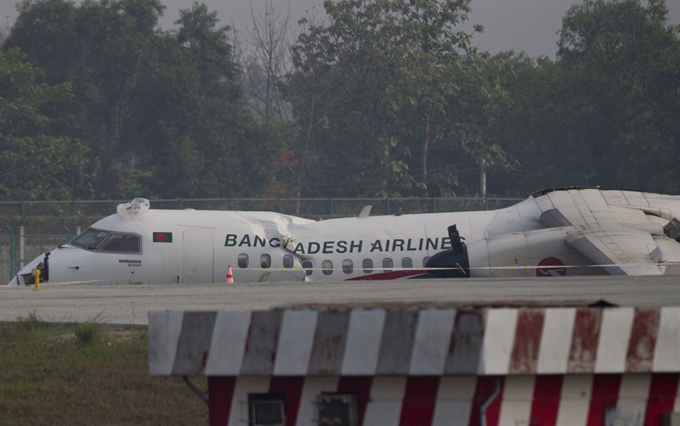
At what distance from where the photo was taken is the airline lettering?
22797mm

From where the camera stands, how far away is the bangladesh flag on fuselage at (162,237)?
23.0 meters

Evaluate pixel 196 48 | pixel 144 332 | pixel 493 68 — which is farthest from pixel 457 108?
pixel 144 332

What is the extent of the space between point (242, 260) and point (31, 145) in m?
35.6

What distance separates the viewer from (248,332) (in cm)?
465

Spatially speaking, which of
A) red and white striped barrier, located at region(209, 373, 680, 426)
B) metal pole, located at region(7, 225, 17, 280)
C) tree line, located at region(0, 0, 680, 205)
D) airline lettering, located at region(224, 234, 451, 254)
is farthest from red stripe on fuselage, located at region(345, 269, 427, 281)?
tree line, located at region(0, 0, 680, 205)

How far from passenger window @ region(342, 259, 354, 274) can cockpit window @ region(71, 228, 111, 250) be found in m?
5.56

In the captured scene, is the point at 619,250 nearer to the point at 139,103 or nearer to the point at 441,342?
the point at 441,342

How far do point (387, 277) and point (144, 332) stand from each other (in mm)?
10667

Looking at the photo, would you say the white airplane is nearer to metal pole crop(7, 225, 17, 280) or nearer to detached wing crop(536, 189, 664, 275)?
detached wing crop(536, 189, 664, 275)

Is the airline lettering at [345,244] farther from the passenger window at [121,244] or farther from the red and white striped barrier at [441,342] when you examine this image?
the red and white striped barrier at [441,342]

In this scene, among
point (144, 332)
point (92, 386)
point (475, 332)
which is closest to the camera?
point (475, 332)

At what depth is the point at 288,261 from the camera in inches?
907

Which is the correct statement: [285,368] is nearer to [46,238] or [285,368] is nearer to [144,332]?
[144,332]

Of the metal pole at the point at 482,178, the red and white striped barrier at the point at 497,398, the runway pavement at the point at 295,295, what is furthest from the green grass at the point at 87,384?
the metal pole at the point at 482,178
